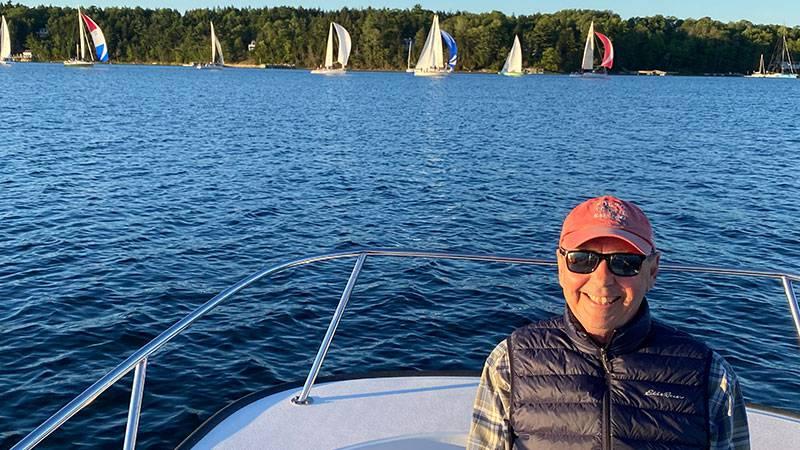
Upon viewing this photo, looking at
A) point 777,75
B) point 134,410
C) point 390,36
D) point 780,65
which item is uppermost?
point 390,36

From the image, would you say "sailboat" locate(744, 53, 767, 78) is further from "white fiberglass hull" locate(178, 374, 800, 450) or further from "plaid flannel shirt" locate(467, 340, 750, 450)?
"plaid flannel shirt" locate(467, 340, 750, 450)

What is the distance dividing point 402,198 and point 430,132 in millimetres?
17396

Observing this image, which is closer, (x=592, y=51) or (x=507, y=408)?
(x=507, y=408)

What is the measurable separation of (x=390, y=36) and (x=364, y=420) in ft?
479

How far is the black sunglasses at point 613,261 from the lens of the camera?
211 centimetres

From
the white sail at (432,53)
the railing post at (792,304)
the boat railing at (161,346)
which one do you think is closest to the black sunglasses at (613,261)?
the boat railing at (161,346)

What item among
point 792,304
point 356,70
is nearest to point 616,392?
point 792,304

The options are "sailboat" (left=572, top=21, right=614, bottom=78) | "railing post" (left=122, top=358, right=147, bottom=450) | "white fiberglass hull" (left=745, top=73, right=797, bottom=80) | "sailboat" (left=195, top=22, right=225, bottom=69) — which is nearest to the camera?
"railing post" (left=122, top=358, right=147, bottom=450)

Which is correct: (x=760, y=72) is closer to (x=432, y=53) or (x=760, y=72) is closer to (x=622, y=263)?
(x=432, y=53)

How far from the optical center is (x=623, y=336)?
214 centimetres

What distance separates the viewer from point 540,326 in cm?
227

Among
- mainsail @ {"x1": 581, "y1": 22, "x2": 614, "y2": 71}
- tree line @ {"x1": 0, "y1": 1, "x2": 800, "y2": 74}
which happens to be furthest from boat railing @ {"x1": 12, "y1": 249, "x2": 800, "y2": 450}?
tree line @ {"x1": 0, "y1": 1, "x2": 800, "y2": 74}

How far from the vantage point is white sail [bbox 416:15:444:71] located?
94938mm

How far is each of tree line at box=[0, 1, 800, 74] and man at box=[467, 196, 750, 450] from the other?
136397 millimetres
